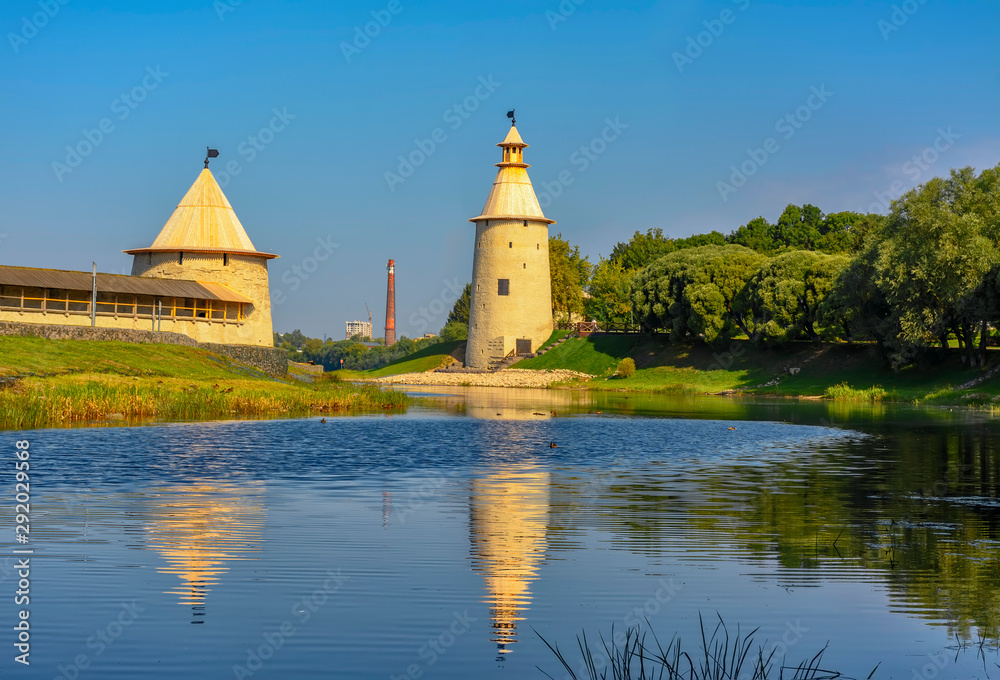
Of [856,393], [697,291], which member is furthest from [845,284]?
[697,291]

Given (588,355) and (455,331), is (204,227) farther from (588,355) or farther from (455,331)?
(455,331)

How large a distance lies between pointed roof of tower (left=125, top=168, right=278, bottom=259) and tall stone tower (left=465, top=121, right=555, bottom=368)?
3245 centimetres

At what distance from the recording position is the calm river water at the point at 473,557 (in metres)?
8.83

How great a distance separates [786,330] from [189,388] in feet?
141

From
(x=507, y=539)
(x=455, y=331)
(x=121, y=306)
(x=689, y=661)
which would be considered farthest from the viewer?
(x=455, y=331)

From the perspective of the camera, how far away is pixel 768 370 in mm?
70625

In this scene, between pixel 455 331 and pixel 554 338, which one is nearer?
pixel 554 338

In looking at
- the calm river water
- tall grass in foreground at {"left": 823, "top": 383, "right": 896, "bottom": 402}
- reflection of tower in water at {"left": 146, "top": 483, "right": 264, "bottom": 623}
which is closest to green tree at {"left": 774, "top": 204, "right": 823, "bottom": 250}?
tall grass in foreground at {"left": 823, "top": 383, "right": 896, "bottom": 402}

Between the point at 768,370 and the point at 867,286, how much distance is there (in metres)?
13.8

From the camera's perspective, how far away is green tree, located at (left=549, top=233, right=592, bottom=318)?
10475 centimetres

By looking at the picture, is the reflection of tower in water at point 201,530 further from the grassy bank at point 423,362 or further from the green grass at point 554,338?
the green grass at point 554,338

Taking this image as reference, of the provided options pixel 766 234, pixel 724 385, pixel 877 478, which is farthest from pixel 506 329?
pixel 877 478

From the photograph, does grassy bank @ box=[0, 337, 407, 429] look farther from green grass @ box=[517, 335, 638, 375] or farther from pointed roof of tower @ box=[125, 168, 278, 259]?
green grass @ box=[517, 335, 638, 375]

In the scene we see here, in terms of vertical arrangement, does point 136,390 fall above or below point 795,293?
below
